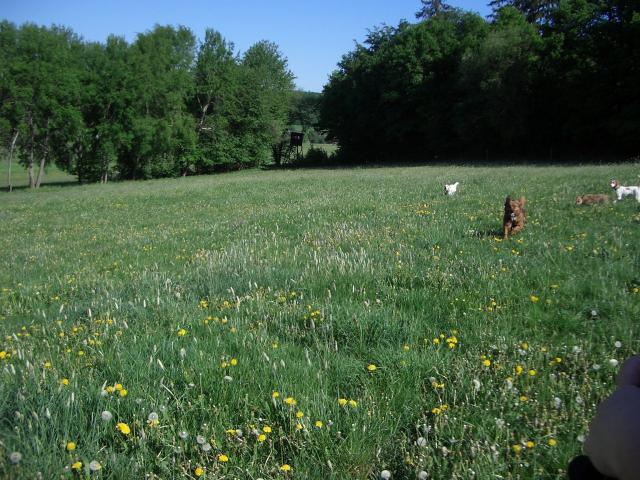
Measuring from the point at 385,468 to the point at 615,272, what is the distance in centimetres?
450

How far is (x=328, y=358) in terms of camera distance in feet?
→ 12.3

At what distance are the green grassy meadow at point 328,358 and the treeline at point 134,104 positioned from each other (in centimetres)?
4263

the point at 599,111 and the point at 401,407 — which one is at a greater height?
→ the point at 599,111

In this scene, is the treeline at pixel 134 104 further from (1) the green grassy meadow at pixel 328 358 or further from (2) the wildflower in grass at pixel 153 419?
(2) the wildflower in grass at pixel 153 419

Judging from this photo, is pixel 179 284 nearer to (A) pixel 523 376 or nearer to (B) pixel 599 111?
(A) pixel 523 376

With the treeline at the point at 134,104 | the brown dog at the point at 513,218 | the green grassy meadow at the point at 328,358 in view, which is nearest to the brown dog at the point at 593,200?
the green grassy meadow at the point at 328,358

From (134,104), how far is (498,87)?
121 ft

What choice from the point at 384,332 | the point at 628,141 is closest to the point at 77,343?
the point at 384,332

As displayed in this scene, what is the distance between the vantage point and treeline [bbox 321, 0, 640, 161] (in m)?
34.7

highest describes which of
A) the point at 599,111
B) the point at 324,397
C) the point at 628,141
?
the point at 599,111

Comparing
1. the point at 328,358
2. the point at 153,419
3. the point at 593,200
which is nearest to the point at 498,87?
the point at 593,200

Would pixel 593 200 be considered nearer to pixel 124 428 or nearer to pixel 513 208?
pixel 513 208

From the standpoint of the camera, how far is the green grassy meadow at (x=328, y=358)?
266 cm

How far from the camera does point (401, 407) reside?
3.14 meters
